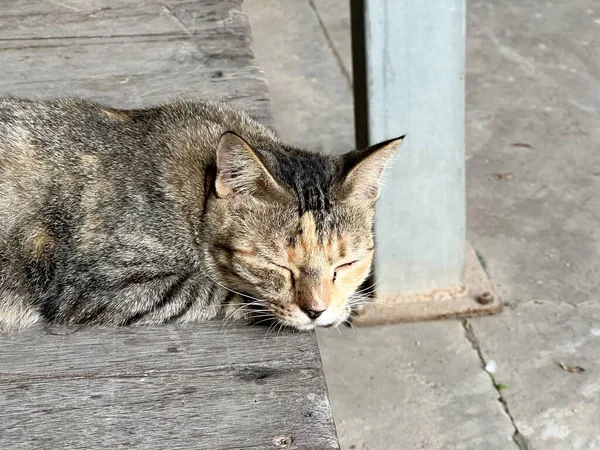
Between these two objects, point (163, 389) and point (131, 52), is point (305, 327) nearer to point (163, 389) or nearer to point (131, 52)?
point (163, 389)

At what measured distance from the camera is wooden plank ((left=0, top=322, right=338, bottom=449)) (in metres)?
1.76

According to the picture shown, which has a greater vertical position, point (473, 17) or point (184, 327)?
point (184, 327)

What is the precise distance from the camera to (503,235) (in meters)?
4.70

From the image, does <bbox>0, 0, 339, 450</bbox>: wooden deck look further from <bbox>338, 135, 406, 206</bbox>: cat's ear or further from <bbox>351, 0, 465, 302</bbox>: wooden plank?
<bbox>351, 0, 465, 302</bbox>: wooden plank

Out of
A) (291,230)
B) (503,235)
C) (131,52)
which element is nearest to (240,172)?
(291,230)

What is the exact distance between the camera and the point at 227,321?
2.19 m

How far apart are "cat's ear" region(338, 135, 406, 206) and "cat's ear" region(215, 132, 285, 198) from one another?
21 cm

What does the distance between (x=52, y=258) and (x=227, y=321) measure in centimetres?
53

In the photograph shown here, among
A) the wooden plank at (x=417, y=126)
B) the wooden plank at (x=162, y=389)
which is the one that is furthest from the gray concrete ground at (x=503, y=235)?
the wooden plank at (x=162, y=389)

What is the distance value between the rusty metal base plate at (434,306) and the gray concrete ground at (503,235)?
0.19 feet

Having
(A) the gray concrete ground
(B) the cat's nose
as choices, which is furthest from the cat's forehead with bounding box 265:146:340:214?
(A) the gray concrete ground

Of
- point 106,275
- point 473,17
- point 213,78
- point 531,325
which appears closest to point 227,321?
point 106,275

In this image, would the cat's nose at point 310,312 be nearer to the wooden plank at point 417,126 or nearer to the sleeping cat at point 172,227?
the sleeping cat at point 172,227

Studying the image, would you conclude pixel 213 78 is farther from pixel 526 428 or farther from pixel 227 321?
pixel 526 428
